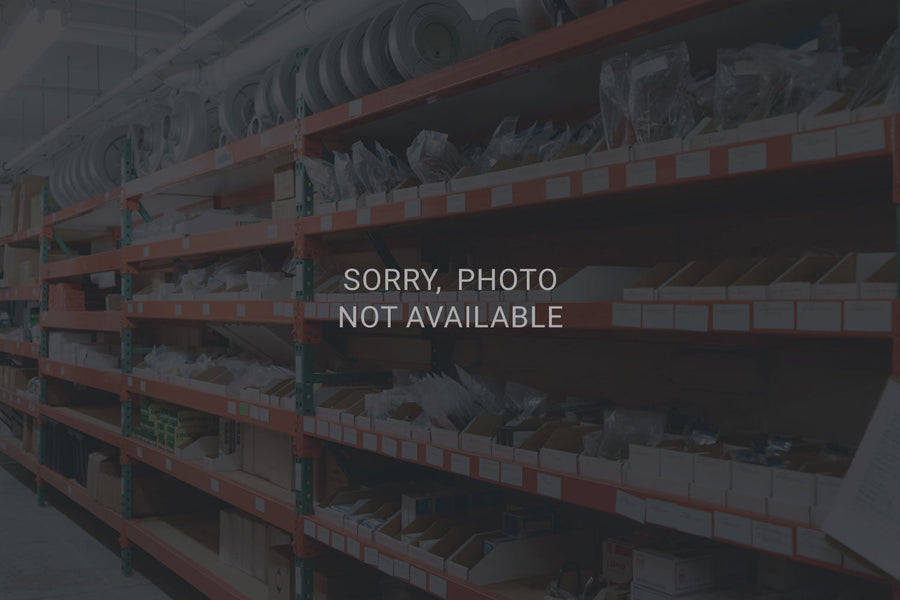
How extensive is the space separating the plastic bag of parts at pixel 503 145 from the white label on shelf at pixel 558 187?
34cm

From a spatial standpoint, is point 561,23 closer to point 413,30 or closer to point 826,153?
point 413,30

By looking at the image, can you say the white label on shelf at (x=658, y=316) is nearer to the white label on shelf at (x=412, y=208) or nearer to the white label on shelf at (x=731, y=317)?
the white label on shelf at (x=731, y=317)

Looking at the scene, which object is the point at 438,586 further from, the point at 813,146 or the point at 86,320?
the point at 86,320

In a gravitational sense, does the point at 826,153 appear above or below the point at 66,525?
above

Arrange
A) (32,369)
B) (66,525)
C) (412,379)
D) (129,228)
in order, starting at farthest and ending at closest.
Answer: (32,369) < (66,525) < (129,228) < (412,379)

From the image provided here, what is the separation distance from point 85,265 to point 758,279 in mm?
4794

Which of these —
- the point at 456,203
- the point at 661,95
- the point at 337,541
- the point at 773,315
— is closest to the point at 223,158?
the point at 456,203

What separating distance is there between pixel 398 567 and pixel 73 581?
2806 mm

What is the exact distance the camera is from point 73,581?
15.0ft

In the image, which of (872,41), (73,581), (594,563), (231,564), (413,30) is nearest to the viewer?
(872,41)

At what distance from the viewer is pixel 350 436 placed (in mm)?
2926

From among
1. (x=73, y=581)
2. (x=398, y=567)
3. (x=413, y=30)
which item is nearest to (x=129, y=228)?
(x=73, y=581)

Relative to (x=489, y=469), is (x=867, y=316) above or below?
above

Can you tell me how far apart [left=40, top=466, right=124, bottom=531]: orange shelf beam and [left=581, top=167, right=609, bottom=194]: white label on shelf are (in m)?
3.91
